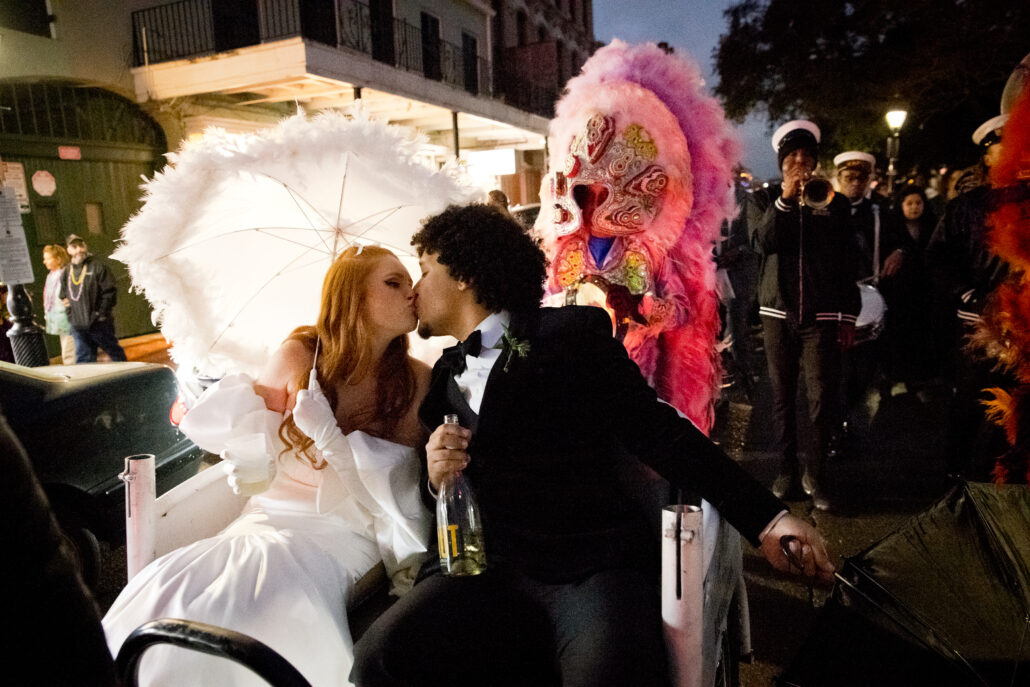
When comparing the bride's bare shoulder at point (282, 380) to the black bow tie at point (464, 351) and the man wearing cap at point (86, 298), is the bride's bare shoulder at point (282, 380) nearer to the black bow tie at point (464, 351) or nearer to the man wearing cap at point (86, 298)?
the black bow tie at point (464, 351)

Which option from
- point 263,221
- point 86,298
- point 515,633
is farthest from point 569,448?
point 86,298

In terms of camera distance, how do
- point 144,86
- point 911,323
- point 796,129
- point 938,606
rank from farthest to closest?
1. point 144,86
2. point 911,323
3. point 796,129
4. point 938,606

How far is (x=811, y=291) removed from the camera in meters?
4.03

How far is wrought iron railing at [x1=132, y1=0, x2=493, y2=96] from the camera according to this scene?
1160 cm

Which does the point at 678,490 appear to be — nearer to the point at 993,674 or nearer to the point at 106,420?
the point at 993,674

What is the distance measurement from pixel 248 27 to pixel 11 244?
829 centimetres

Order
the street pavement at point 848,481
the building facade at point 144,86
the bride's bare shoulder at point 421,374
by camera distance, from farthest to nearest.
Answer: the building facade at point 144,86
the street pavement at point 848,481
the bride's bare shoulder at point 421,374

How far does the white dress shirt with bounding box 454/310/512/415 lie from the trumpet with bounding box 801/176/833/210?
8.48 feet

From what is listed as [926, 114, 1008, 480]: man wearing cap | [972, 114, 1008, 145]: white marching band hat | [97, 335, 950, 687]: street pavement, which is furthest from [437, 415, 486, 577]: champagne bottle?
[972, 114, 1008, 145]: white marching band hat

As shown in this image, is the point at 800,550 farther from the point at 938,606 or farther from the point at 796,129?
the point at 796,129

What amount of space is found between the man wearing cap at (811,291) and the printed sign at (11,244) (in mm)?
6051

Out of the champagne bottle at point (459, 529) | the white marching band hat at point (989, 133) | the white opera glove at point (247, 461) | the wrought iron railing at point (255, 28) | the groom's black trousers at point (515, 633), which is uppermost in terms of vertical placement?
the wrought iron railing at point (255, 28)

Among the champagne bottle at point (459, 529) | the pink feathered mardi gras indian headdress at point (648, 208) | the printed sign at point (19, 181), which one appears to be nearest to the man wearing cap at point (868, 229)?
the pink feathered mardi gras indian headdress at point (648, 208)

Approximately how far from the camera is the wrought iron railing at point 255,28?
11602 mm
